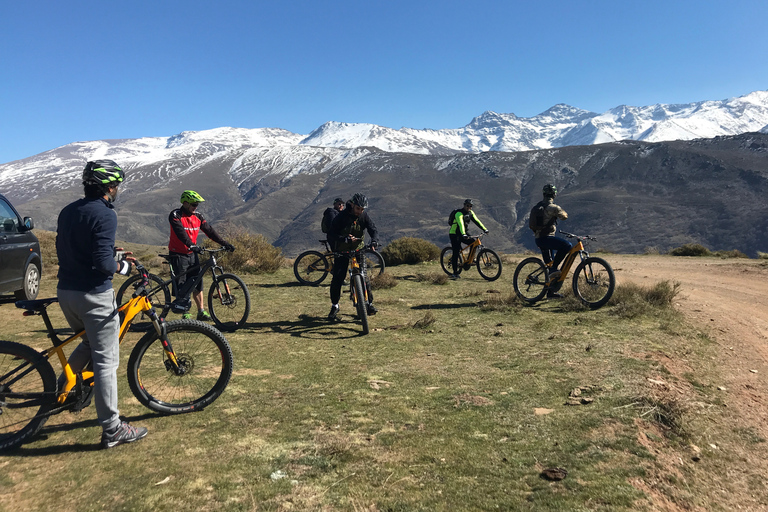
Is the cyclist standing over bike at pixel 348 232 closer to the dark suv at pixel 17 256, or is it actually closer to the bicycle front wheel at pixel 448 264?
the bicycle front wheel at pixel 448 264

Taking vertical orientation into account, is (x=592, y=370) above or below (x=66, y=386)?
below

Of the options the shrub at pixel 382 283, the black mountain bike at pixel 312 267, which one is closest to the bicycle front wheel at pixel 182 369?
the shrub at pixel 382 283

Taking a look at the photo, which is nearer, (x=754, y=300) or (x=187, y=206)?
(x=187, y=206)

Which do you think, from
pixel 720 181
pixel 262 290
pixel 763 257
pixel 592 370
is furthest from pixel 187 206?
pixel 720 181

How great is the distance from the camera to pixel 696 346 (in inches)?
233

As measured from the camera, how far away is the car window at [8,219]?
28.6ft

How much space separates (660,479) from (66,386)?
14.2 feet

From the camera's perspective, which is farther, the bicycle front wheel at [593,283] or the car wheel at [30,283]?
the car wheel at [30,283]

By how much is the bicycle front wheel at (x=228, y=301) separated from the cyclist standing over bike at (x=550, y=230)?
5636mm

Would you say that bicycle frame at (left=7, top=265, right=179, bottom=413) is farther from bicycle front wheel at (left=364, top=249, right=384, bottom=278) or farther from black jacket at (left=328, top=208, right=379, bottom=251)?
bicycle front wheel at (left=364, top=249, right=384, bottom=278)

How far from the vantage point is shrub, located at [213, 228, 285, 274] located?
14.2 metres

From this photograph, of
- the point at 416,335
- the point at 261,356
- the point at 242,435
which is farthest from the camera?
the point at 416,335

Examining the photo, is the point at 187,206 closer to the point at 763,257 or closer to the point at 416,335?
the point at 416,335

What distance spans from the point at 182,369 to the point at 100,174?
1.82 m
